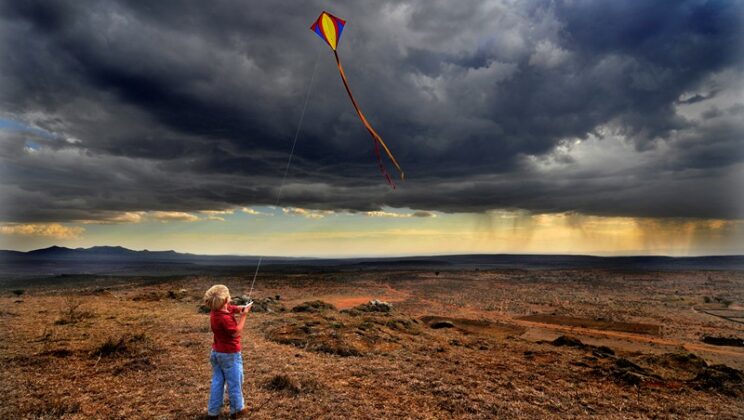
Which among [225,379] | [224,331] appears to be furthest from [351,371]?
[224,331]

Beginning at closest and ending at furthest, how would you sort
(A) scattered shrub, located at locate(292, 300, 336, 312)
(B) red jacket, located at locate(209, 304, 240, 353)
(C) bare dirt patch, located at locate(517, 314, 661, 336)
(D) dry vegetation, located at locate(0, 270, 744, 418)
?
(B) red jacket, located at locate(209, 304, 240, 353), (D) dry vegetation, located at locate(0, 270, 744, 418), (C) bare dirt patch, located at locate(517, 314, 661, 336), (A) scattered shrub, located at locate(292, 300, 336, 312)

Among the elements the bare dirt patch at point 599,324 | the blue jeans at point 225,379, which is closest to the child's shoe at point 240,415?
the blue jeans at point 225,379

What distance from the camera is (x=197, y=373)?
916 centimetres

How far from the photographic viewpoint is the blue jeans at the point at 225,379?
20.9 ft

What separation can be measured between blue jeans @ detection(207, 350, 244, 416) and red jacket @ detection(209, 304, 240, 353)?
110 mm

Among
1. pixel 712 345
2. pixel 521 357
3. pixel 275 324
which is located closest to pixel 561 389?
pixel 521 357

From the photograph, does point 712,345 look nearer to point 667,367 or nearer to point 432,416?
point 667,367

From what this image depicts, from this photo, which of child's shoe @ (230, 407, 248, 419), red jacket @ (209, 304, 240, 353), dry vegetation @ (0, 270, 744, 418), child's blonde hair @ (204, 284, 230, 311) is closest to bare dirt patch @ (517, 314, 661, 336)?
dry vegetation @ (0, 270, 744, 418)

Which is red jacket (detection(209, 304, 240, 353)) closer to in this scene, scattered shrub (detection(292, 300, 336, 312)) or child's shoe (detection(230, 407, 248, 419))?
child's shoe (detection(230, 407, 248, 419))

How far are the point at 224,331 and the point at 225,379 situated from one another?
0.97 metres

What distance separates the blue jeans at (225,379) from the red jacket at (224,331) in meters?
0.11

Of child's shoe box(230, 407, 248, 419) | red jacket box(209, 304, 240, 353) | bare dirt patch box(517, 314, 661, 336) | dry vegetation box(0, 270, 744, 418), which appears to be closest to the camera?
red jacket box(209, 304, 240, 353)

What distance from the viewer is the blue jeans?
251 inches

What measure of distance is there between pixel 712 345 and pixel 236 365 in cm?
2135
